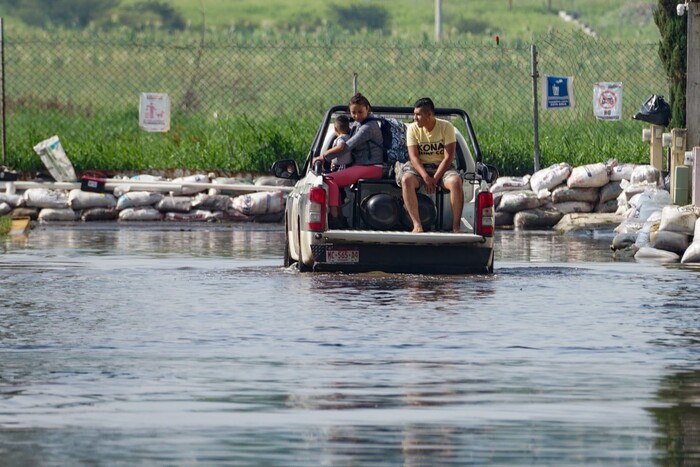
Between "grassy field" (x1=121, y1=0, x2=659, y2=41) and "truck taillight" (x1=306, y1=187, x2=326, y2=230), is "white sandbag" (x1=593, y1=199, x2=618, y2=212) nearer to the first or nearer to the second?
"truck taillight" (x1=306, y1=187, x2=326, y2=230)

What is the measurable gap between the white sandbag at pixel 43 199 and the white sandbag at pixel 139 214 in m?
0.80

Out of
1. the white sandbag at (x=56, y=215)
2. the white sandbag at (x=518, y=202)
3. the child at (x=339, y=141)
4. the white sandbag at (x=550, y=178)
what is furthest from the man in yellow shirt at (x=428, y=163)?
the white sandbag at (x=56, y=215)

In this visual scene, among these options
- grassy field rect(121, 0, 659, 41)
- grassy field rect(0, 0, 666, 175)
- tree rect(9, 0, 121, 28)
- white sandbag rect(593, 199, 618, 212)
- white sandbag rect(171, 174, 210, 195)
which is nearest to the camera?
white sandbag rect(593, 199, 618, 212)

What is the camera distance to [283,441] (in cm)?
833

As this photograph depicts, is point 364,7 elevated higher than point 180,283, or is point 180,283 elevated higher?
point 364,7

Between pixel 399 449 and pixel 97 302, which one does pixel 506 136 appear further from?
pixel 399 449

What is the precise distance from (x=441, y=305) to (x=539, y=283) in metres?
2.19

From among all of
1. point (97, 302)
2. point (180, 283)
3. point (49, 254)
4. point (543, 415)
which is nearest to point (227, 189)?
point (49, 254)

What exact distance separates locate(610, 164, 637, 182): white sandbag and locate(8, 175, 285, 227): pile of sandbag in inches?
172

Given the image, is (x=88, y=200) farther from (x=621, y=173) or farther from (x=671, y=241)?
(x=671, y=241)

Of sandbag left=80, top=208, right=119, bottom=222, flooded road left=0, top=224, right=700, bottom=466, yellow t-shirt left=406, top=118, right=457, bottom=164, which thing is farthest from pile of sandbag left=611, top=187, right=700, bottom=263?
sandbag left=80, top=208, right=119, bottom=222

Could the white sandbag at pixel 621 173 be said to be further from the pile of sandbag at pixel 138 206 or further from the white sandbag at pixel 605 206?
the pile of sandbag at pixel 138 206

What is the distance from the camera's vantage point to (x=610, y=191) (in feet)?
85.6

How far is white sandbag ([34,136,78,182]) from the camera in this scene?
1095 inches
